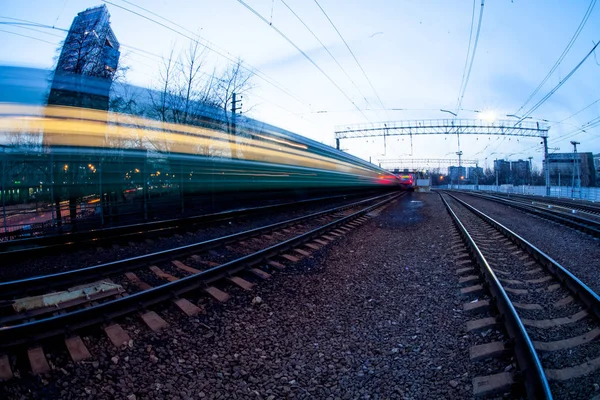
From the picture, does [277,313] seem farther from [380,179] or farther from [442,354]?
[380,179]

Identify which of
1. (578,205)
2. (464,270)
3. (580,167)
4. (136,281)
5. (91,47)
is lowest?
(578,205)

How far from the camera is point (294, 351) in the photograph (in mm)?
3232

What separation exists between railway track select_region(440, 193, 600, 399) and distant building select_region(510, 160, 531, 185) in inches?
4084

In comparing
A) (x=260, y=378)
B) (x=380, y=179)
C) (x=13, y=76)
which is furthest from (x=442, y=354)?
(x=380, y=179)

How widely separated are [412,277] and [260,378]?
11.9ft

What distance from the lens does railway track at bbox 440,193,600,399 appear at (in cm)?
251

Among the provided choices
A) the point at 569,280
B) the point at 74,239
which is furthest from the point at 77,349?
the point at 569,280

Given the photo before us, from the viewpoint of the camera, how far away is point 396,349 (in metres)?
3.26

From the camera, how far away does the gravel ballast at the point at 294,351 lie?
260 centimetres

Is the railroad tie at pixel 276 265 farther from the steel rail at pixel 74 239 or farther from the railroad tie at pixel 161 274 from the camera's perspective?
the steel rail at pixel 74 239

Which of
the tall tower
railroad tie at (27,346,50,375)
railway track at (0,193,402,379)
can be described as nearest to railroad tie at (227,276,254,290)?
railway track at (0,193,402,379)

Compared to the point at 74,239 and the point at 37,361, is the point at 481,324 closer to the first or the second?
the point at 37,361

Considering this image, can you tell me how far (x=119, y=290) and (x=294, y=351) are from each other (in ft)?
8.43

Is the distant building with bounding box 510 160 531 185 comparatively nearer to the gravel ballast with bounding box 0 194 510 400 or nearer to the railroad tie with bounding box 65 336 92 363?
the gravel ballast with bounding box 0 194 510 400
